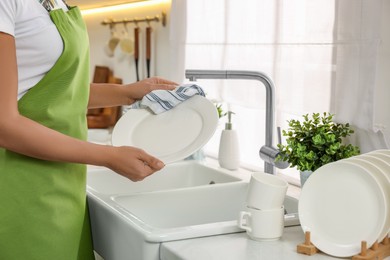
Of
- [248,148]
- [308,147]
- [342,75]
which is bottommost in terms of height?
[248,148]

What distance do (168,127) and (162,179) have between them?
0.43 m

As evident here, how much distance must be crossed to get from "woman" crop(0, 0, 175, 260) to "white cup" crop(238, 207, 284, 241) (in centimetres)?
21

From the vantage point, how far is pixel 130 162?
3.76 feet

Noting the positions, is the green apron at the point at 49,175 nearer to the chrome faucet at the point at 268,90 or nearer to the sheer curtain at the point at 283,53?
the chrome faucet at the point at 268,90

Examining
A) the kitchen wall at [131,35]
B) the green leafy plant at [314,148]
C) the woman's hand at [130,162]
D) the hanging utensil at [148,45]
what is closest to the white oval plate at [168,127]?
the green leafy plant at [314,148]

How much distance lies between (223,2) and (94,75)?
53.0 inches

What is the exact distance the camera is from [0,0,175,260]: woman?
108cm

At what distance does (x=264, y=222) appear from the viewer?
Result: 1116 millimetres

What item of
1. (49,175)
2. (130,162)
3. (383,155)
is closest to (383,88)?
(383,155)

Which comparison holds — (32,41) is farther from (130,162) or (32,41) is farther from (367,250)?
(367,250)

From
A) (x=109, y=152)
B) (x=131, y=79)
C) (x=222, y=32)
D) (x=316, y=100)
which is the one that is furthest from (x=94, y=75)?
(x=109, y=152)

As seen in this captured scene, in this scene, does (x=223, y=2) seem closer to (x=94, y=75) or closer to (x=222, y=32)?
(x=222, y=32)

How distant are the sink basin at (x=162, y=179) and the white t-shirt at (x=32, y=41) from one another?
2.44 ft

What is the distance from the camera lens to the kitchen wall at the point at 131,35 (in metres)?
2.80
